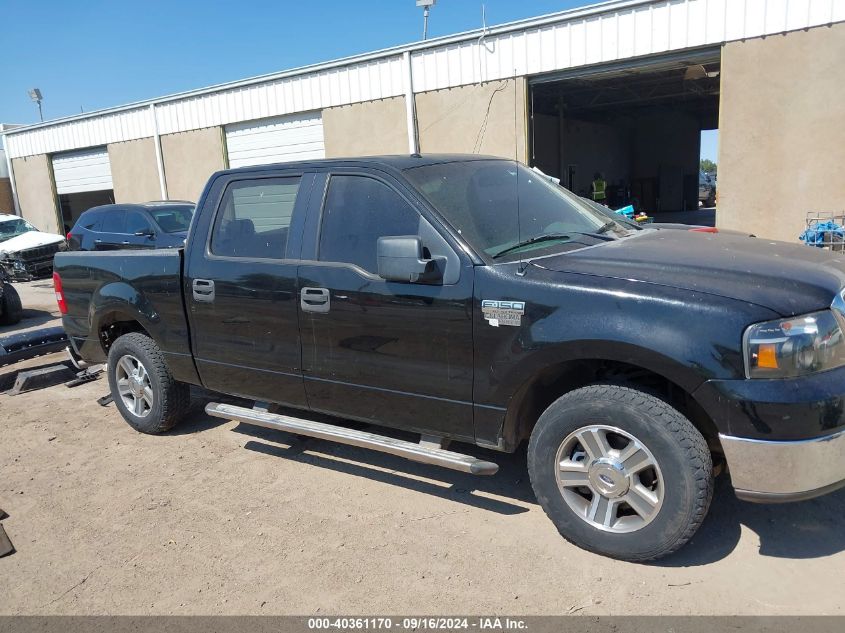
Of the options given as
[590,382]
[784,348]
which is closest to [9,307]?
[590,382]

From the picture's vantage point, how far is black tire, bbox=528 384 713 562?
115 inches

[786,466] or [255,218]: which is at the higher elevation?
[255,218]

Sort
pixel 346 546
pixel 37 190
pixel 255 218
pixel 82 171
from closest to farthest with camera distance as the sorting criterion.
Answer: pixel 346 546, pixel 255 218, pixel 82 171, pixel 37 190

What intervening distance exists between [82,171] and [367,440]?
2320 cm

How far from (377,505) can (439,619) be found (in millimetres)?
1115

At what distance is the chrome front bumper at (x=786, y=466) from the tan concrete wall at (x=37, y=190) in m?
27.1

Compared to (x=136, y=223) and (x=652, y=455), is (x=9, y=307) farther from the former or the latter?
(x=652, y=455)

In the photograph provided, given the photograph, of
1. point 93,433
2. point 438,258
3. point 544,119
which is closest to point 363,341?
point 438,258

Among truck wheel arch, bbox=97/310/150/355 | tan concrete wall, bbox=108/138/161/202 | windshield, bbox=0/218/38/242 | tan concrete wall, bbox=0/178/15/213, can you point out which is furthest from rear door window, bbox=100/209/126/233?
tan concrete wall, bbox=0/178/15/213

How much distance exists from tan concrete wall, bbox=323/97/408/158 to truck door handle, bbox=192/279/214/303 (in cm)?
1046

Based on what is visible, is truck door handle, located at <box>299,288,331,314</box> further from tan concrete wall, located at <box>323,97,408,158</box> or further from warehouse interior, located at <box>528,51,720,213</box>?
tan concrete wall, located at <box>323,97,408,158</box>

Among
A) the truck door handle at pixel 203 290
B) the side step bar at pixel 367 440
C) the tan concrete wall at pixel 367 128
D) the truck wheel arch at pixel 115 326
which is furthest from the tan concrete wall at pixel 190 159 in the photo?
the side step bar at pixel 367 440

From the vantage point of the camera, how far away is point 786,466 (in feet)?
9.00

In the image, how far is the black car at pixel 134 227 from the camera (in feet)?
40.2
